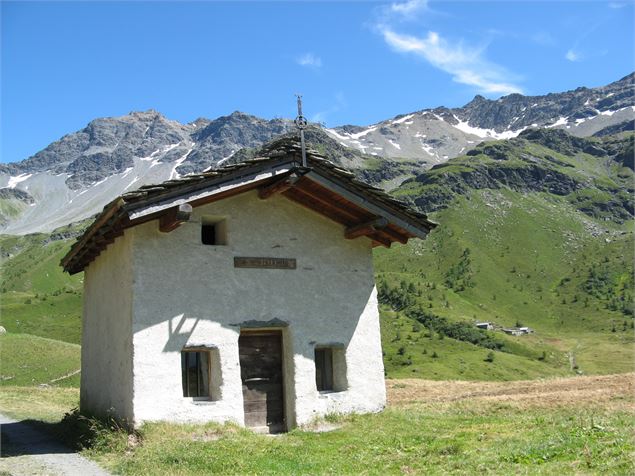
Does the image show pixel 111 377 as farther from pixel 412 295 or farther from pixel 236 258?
pixel 412 295

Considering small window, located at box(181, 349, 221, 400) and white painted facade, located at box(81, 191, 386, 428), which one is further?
small window, located at box(181, 349, 221, 400)

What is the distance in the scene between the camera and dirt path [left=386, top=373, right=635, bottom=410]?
17938mm

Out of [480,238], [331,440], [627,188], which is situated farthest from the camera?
[627,188]

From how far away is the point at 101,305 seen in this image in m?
17.8

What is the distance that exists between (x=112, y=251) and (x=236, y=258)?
3.41m

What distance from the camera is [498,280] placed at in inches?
5167

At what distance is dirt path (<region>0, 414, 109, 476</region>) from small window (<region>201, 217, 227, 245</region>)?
5906mm

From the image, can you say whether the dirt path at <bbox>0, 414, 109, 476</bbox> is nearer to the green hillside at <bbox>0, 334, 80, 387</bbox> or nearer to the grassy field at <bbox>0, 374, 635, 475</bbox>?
the grassy field at <bbox>0, 374, 635, 475</bbox>

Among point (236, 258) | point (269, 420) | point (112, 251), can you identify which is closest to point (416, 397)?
point (269, 420)

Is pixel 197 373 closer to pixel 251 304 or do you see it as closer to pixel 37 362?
pixel 251 304

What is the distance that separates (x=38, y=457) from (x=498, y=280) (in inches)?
4928

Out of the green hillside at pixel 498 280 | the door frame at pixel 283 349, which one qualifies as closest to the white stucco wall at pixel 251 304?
the door frame at pixel 283 349

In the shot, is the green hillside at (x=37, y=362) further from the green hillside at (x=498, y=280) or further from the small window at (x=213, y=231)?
the small window at (x=213, y=231)

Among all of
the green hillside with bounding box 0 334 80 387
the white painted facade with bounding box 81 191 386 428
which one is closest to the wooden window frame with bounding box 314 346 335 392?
the white painted facade with bounding box 81 191 386 428
